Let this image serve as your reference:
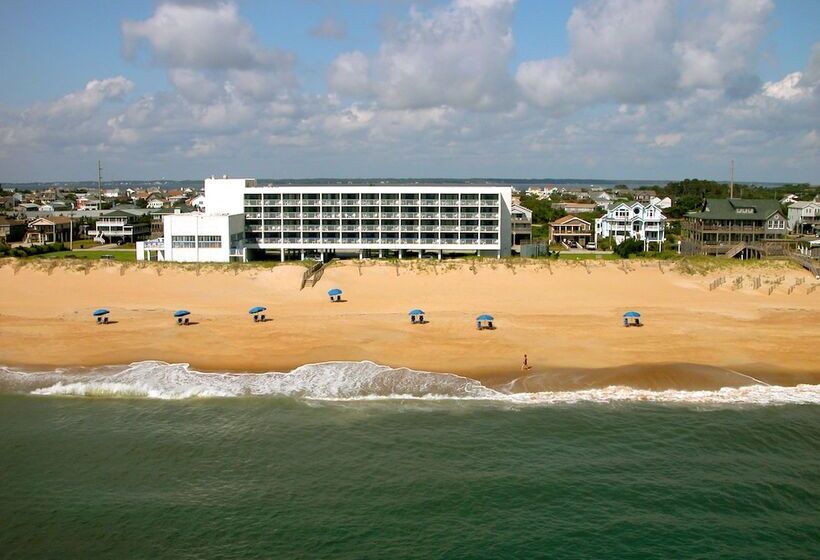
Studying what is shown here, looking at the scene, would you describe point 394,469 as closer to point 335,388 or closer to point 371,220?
point 335,388

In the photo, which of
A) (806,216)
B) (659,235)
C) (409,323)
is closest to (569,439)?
→ (409,323)

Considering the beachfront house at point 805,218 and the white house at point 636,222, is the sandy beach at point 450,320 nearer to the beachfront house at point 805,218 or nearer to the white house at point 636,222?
the white house at point 636,222

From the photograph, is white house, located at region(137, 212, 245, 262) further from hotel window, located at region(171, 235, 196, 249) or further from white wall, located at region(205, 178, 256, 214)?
white wall, located at region(205, 178, 256, 214)

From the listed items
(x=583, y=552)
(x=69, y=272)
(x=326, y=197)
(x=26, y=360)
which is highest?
(x=326, y=197)

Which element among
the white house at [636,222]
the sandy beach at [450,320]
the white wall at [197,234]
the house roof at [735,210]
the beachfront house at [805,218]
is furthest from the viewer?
the beachfront house at [805,218]

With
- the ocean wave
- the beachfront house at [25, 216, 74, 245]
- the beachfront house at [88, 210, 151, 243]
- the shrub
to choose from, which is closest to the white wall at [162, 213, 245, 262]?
the ocean wave

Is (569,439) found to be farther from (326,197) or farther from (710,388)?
(326,197)

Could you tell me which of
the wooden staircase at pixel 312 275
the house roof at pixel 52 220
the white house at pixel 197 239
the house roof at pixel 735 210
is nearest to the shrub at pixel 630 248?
the house roof at pixel 735 210
